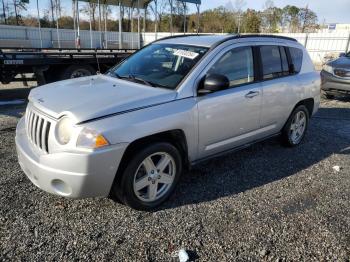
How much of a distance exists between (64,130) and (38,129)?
38 centimetres

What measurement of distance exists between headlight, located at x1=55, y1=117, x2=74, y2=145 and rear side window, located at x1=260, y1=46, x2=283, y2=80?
9.25 feet

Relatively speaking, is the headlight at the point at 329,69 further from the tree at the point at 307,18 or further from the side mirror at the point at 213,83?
the tree at the point at 307,18

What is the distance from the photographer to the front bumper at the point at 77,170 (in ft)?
9.91

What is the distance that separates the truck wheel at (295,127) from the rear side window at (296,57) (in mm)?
647

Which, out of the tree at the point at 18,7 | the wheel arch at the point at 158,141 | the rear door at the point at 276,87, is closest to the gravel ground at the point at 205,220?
the wheel arch at the point at 158,141

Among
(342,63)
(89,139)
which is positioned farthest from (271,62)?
(342,63)

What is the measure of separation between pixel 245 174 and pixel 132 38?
1940 centimetres

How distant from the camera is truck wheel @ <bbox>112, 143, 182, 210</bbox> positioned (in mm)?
3373

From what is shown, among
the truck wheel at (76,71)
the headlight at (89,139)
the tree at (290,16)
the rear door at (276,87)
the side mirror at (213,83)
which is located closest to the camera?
the headlight at (89,139)

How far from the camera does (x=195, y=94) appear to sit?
3814 mm

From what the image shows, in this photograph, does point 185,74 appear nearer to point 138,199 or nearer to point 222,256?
point 138,199

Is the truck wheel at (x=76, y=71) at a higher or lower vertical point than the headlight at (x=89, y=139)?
lower

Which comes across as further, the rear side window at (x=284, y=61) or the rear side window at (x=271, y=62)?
the rear side window at (x=284, y=61)

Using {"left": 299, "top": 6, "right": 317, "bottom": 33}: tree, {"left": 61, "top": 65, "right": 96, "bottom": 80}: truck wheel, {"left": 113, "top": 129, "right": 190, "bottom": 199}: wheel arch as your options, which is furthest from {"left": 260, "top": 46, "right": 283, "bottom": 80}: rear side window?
{"left": 299, "top": 6, "right": 317, "bottom": 33}: tree
